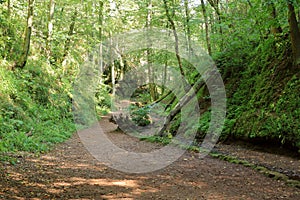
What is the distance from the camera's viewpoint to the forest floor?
13.9 feet

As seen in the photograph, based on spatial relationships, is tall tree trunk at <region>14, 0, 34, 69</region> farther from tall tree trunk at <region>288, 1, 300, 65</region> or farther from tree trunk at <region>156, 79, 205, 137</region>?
tall tree trunk at <region>288, 1, 300, 65</region>

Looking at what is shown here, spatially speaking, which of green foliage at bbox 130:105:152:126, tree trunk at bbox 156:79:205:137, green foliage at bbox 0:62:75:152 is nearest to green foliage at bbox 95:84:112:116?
green foliage at bbox 0:62:75:152

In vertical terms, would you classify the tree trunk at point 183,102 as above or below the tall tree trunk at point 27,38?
below

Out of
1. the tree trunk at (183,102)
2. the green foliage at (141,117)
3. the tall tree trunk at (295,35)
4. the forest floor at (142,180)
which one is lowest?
the forest floor at (142,180)

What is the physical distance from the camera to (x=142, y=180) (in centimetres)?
517

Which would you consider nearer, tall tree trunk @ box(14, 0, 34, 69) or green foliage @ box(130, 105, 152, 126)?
tall tree trunk @ box(14, 0, 34, 69)

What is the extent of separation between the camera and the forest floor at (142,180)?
424 centimetres

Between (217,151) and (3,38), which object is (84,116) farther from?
(217,151)

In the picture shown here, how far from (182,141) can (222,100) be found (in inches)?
94.3

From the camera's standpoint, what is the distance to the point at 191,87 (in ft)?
43.0

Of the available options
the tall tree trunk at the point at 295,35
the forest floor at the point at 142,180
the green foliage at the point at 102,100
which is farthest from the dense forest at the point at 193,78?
the green foliage at the point at 102,100

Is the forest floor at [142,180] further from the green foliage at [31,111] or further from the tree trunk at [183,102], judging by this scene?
the tree trunk at [183,102]

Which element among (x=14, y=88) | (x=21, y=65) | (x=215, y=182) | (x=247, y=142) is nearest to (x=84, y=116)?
(x=21, y=65)

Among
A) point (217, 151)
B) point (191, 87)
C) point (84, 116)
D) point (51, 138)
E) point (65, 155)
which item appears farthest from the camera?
point (84, 116)
